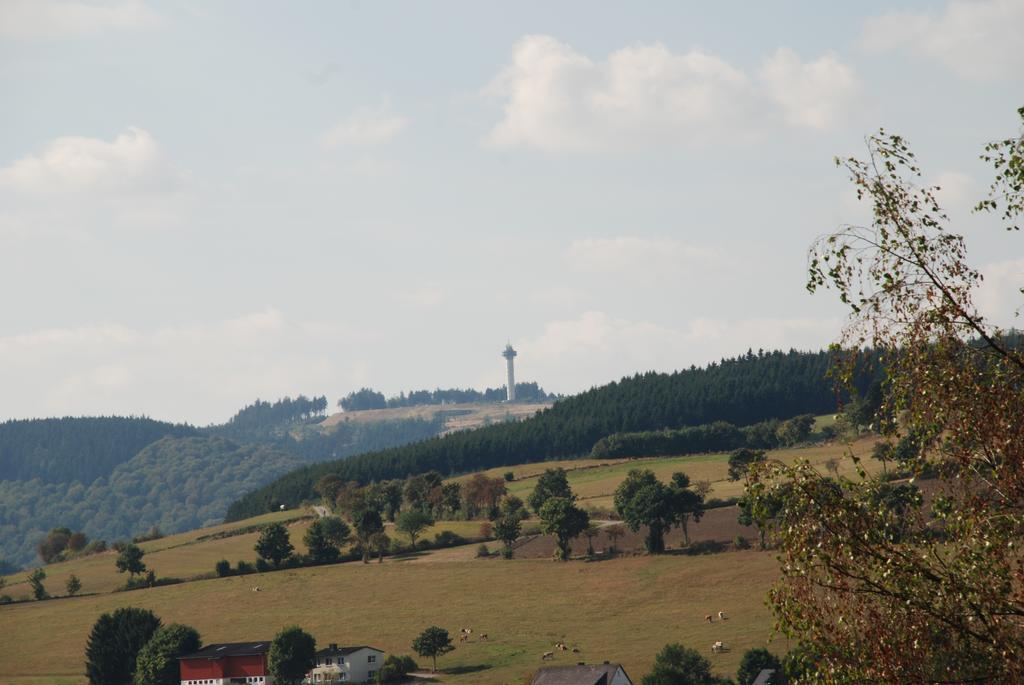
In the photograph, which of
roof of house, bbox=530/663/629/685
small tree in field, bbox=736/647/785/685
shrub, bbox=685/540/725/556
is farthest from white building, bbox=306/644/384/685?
shrub, bbox=685/540/725/556

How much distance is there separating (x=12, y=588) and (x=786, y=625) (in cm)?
19122

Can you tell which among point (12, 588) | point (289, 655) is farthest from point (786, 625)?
point (12, 588)

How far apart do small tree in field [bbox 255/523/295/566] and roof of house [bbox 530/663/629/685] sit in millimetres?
85795

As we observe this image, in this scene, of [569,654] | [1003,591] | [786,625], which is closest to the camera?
[1003,591]

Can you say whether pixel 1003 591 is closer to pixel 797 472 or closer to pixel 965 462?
pixel 965 462

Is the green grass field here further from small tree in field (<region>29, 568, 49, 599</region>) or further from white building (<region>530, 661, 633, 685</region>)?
white building (<region>530, 661, 633, 685</region>)

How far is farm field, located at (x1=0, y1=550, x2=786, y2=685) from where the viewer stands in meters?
126

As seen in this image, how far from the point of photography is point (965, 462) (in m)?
24.5

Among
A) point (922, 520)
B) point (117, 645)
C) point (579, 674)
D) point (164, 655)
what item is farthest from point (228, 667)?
point (922, 520)

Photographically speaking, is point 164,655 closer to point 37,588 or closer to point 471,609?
point 471,609

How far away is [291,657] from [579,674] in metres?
35.4

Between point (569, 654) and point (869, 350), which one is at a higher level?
point (869, 350)

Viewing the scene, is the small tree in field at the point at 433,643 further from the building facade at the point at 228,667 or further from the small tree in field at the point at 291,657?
the building facade at the point at 228,667

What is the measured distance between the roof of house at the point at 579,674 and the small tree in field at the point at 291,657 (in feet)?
100
